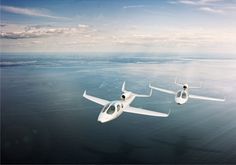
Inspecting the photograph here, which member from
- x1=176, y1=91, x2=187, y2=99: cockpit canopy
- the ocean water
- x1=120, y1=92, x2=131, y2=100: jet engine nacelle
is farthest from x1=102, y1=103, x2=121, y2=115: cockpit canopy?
x1=176, y1=91, x2=187, y2=99: cockpit canopy

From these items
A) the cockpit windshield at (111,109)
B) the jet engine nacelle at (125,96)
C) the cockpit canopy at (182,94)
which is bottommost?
the cockpit windshield at (111,109)

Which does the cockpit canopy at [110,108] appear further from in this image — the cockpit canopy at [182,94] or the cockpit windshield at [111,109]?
the cockpit canopy at [182,94]

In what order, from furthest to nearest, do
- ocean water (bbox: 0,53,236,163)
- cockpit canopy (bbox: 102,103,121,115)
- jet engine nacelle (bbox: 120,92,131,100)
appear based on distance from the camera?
jet engine nacelle (bbox: 120,92,131,100) < ocean water (bbox: 0,53,236,163) < cockpit canopy (bbox: 102,103,121,115)

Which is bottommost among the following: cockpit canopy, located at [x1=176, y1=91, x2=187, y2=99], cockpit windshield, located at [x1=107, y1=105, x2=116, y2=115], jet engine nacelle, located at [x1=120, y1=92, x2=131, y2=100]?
cockpit windshield, located at [x1=107, y1=105, x2=116, y2=115]

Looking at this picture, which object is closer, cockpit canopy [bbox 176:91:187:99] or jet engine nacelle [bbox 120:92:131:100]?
jet engine nacelle [bbox 120:92:131:100]

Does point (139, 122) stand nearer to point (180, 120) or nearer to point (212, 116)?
point (180, 120)

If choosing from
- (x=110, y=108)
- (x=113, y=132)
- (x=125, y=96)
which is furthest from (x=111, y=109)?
(x=113, y=132)

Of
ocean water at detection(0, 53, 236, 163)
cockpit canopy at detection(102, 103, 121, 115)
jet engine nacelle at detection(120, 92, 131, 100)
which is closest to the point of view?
cockpit canopy at detection(102, 103, 121, 115)

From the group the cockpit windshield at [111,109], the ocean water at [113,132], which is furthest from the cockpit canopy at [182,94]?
the cockpit windshield at [111,109]

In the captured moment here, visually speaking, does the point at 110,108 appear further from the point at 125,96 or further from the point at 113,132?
the point at 113,132

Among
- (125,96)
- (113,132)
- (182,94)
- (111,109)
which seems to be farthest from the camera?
(113,132)

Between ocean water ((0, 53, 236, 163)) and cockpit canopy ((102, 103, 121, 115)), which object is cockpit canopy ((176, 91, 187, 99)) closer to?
ocean water ((0, 53, 236, 163))
